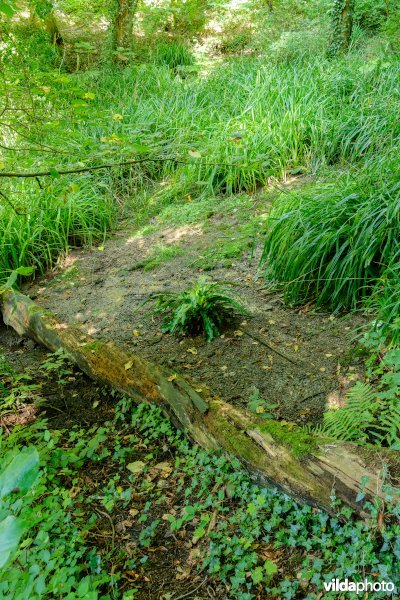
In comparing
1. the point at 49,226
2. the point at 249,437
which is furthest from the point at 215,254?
the point at 249,437

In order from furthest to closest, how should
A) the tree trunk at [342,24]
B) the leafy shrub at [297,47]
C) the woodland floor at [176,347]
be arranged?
the leafy shrub at [297,47], the tree trunk at [342,24], the woodland floor at [176,347]

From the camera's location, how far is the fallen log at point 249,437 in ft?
6.36

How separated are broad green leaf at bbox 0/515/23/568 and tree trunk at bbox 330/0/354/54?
8.02m

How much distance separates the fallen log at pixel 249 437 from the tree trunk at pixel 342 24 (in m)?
6.12

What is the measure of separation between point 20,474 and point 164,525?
1.86m

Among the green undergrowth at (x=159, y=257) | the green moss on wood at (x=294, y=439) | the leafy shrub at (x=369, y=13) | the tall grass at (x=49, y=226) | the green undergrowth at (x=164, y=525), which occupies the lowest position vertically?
the green undergrowth at (x=164, y=525)

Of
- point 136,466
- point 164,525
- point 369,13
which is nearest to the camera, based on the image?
point 164,525

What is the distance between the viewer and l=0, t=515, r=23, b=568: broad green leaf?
0.57 m

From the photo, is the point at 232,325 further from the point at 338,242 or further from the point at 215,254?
the point at 215,254

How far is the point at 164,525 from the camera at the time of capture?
2285mm

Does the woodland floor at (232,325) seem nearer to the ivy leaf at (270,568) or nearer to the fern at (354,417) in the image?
the fern at (354,417)

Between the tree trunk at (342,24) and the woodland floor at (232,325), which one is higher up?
the tree trunk at (342,24)

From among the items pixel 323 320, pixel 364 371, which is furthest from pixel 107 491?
pixel 323 320

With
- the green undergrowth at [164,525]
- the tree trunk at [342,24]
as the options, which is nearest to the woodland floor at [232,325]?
the green undergrowth at [164,525]
